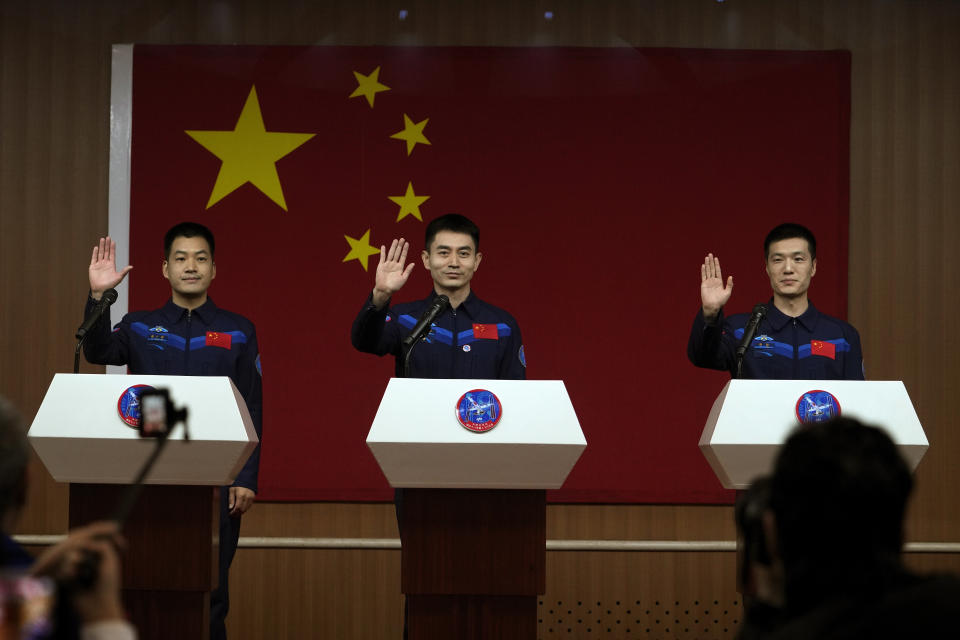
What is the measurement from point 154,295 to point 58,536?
3.57ft

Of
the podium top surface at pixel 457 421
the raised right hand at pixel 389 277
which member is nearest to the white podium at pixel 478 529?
the podium top surface at pixel 457 421

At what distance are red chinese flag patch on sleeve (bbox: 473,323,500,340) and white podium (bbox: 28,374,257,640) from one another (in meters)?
1.03

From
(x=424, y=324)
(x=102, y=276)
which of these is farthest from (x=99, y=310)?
(x=424, y=324)

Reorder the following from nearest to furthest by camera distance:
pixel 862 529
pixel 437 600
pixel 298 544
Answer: pixel 862 529 → pixel 437 600 → pixel 298 544

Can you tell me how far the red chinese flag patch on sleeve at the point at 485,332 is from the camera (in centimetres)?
340

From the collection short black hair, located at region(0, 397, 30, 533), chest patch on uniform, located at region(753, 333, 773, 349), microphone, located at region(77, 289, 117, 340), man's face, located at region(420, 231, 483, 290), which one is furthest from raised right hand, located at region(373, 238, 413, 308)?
short black hair, located at region(0, 397, 30, 533)

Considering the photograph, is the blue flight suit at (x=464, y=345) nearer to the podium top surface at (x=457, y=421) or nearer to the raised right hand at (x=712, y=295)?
the raised right hand at (x=712, y=295)

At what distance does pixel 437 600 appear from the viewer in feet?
8.59

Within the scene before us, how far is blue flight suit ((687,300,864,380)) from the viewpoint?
128 inches

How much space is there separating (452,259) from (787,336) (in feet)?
3.76

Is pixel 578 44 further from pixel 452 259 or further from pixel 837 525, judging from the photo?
pixel 837 525

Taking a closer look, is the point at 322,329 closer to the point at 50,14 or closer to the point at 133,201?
the point at 133,201

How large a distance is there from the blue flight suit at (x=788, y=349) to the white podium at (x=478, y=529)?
908 mm

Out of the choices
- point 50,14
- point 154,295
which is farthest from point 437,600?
point 50,14
